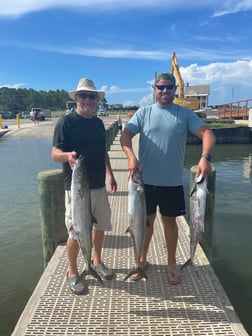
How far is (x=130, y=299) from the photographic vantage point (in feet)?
12.0

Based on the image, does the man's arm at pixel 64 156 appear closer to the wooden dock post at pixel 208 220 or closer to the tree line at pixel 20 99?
the wooden dock post at pixel 208 220

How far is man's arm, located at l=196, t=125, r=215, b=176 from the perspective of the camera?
3.43 meters

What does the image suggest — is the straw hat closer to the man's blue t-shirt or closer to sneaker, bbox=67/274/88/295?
the man's blue t-shirt

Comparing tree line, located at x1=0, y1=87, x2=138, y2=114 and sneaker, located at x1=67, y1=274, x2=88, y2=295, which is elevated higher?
tree line, located at x1=0, y1=87, x2=138, y2=114

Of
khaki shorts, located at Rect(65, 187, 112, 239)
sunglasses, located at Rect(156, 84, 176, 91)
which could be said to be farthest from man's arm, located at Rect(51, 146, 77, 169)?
sunglasses, located at Rect(156, 84, 176, 91)

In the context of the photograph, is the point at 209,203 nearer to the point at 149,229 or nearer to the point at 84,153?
the point at 149,229

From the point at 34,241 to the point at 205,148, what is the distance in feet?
16.1

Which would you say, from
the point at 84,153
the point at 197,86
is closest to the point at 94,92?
the point at 84,153

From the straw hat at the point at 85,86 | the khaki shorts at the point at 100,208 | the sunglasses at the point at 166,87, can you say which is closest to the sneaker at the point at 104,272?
the khaki shorts at the point at 100,208

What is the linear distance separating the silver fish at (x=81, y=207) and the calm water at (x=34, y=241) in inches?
78.7

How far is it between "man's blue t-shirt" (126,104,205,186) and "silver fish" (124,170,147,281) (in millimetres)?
407

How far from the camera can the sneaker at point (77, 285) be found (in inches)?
148

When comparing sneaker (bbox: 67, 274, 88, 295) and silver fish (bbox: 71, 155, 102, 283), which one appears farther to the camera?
sneaker (bbox: 67, 274, 88, 295)

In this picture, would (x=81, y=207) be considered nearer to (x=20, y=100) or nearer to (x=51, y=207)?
(x=51, y=207)
